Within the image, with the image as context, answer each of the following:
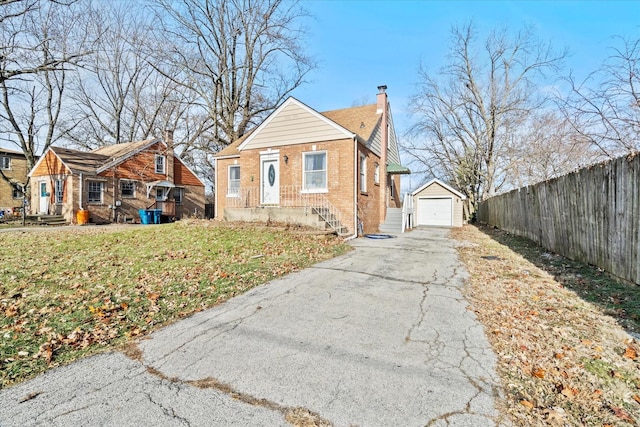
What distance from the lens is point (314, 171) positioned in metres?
13.2

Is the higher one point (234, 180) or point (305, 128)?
point (305, 128)

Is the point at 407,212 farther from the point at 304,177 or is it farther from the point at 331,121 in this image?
the point at 331,121

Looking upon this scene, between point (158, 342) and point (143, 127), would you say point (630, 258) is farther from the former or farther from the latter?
point (143, 127)

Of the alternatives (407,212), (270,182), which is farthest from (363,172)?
(407,212)

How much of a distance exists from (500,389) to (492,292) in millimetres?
3019

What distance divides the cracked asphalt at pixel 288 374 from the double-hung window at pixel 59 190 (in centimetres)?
2300

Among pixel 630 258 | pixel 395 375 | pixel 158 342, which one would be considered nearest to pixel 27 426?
pixel 158 342

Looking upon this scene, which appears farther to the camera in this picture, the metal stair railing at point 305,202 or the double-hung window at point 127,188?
the double-hung window at point 127,188

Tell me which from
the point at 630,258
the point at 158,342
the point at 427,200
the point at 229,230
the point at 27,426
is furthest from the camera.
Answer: the point at 427,200

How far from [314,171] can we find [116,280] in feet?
28.9

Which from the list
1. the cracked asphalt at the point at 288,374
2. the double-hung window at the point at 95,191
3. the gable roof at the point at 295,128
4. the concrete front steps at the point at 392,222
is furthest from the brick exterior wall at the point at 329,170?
the double-hung window at the point at 95,191

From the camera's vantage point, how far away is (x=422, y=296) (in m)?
4.98

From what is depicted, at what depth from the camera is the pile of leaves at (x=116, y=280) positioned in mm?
3445

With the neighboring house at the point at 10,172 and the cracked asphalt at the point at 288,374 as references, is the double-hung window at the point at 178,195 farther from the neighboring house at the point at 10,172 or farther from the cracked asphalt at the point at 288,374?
the cracked asphalt at the point at 288,374
